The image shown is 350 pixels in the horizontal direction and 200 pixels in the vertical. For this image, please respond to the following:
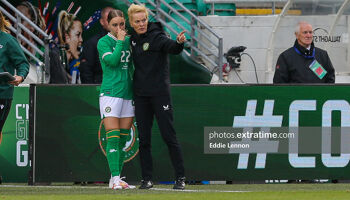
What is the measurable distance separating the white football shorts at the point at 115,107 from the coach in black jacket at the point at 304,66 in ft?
8.09

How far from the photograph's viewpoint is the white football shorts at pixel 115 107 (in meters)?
11.9

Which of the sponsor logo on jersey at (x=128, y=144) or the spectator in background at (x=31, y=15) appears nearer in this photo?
the sponsor logo on jersey at (x=128, y=144)

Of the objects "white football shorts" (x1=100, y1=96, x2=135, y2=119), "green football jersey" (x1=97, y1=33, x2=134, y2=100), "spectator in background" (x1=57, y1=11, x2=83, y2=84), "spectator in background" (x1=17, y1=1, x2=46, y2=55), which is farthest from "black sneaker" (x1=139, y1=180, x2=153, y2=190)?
"spectator in background" (x1=17, y1=1, x2=46, y2=55)

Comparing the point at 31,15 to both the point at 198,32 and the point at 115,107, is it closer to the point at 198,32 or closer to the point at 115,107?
the point at 198,32

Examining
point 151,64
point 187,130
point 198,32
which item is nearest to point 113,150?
point 151,64

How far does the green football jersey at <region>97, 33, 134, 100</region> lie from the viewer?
11852 millimetres

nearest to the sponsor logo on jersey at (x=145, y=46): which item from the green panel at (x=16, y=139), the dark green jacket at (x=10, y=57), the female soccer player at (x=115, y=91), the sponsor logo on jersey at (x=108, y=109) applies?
the female soccer player at (x=115, y=91)

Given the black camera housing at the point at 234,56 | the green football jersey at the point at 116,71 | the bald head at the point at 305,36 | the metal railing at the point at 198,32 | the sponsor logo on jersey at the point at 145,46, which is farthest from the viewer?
the black camera housing at the point at 234,56

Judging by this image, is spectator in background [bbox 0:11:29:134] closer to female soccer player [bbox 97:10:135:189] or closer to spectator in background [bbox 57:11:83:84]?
female soccer player [bbox 97:10:135:189]

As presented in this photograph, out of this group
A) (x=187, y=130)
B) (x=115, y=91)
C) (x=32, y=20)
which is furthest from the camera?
(x=32, y=20)

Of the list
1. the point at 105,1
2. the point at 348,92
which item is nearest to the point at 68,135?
the point at 348,92

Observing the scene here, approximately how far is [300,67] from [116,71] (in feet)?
9.37

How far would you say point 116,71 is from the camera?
39.0 ft

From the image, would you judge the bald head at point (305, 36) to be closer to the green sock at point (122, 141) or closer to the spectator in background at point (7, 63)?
the green sock at point (122, 141)
